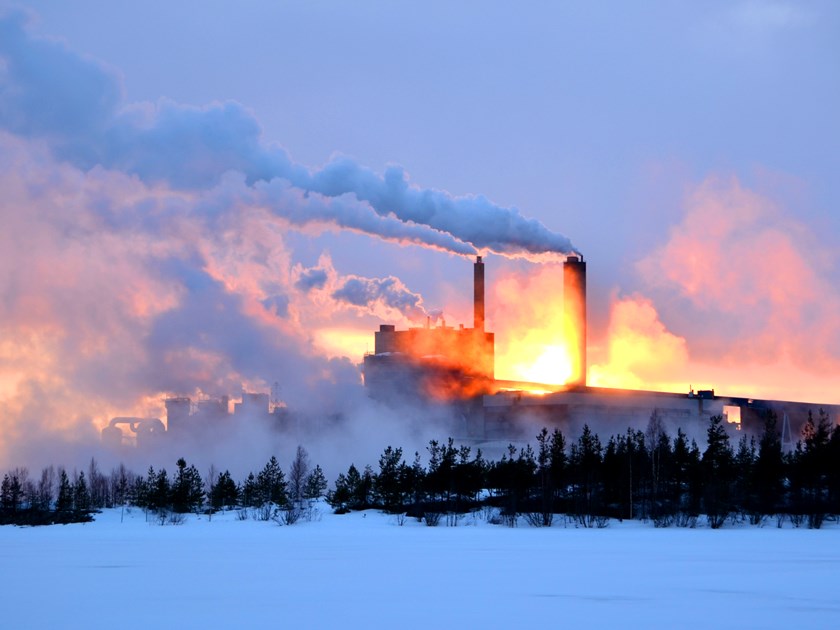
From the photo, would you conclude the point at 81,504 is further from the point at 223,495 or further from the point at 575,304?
the point at 575,304

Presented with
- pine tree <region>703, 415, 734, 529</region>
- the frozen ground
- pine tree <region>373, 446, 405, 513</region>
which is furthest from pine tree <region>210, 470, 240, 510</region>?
pine tree <region>703, 415, 734, 529</region>

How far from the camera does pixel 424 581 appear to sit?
A: 115ft

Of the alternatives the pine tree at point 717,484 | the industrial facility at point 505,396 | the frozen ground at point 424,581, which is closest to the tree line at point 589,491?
the pine tree at point 717,484

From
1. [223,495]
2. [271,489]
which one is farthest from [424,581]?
[223,495]

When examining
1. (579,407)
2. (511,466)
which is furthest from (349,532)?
(579,407)

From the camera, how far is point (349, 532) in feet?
213

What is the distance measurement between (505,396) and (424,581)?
310 feet

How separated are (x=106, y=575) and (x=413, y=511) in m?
44.8

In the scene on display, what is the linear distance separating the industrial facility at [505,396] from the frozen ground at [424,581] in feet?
213

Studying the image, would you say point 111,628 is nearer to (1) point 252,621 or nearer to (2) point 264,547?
(1) point 252,621

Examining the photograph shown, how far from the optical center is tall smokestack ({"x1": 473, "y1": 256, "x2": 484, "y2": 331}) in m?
127

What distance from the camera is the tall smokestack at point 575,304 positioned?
391 feet

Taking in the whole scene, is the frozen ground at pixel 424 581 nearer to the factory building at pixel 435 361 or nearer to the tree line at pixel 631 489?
the tree line at pixel 631 489

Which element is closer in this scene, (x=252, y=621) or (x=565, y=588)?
(x=252, y=621)
